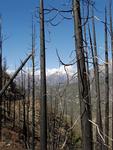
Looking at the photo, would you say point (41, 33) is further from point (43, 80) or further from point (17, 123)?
point (17, 123)

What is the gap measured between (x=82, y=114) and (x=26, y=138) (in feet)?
120

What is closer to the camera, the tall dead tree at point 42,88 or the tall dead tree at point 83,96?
the tall dead tree at point 83,96

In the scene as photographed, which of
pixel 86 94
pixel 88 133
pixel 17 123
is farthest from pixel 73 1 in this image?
pixel 17 123

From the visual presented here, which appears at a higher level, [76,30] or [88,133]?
[76,30]

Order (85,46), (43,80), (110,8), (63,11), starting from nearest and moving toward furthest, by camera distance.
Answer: (85,46)
(63,11)
(43,80)
(110,8)

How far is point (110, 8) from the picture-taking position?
79.3 feet

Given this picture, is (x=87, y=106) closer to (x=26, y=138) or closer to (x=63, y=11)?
(x=63, y=11)

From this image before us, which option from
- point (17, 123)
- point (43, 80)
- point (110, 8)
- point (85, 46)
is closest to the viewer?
point (85, 46)

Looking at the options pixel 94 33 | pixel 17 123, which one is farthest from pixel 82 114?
pixel 17 123

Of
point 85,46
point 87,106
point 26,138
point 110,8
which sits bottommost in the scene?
point 26,138

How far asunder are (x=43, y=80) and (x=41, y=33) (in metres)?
2.43

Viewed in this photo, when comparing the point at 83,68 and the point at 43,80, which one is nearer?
the point at 83,68

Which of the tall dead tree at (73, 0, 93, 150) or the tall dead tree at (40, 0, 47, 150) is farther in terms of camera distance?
the tall dead tree at (40, 0, 47, 150)

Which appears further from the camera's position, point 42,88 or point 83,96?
point 42,88
